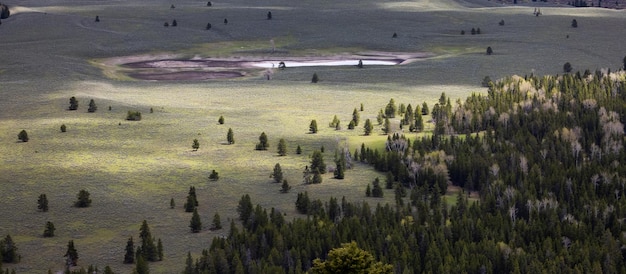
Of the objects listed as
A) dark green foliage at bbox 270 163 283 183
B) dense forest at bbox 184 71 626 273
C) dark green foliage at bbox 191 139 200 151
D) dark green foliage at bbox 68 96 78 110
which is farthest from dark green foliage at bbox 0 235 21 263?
dark green foliage at bbox 68 96 78 110

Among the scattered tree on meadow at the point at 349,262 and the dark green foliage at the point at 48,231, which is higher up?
the scattered tree on meadow at the point at 349,262

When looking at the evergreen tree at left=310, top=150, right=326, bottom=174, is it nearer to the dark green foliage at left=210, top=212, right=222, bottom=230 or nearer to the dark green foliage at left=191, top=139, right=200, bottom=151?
the dark green foliage at left=191, top=139, right=200, bottom=151

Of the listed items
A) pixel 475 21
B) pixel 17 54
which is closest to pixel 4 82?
pixel 17 54

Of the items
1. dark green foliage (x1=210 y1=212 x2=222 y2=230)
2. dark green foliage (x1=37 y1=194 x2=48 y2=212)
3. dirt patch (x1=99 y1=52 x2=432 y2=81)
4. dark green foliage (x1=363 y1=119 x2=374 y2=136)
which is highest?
dirt patch (x1=99 y1=52 x2=432 y2=81)

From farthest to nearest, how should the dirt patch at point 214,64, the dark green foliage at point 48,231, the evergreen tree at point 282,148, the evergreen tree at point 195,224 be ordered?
the dirt patch at point 214,64, the evergreen tree at point 282,148, the evergreen tree at point 195,224, the dark green foliage at point 48,231

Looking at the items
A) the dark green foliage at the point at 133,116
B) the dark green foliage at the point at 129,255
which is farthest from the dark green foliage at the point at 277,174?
the dark green foliage at the point at 133,116

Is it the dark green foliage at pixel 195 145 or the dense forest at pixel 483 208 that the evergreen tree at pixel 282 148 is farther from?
the dark green foliage at pixel 195 145

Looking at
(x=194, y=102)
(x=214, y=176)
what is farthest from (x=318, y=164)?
(x=194, y=102)

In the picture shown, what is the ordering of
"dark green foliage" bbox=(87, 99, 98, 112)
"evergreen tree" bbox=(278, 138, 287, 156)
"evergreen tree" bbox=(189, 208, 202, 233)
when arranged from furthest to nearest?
"dark green foliage" bbox=(87, 99, 98, 112), "evergreen tree" bbox=(278, 138, 287, 156), "evergreen tree" bbox=(189, 208, 202, 233)
